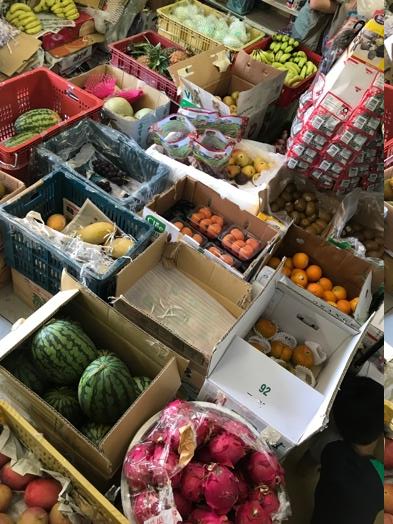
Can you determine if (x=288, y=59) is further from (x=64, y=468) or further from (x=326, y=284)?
(x=64, y=468)

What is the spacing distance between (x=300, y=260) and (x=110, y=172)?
3.09 feet

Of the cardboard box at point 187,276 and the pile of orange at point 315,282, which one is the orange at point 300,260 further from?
the cardboard box at point 187,276

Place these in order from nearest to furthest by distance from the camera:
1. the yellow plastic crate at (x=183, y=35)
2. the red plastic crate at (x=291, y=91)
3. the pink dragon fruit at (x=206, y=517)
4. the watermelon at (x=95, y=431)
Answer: the pink dragon fruit at (x=206, y=517)
the watermelon at (x=95, y=431)
the red plastic crate at (x=291, y=91)
the yellow plastic crate at (x=183, y=35)

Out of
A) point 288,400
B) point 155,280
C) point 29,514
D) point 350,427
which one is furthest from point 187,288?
point 29,514

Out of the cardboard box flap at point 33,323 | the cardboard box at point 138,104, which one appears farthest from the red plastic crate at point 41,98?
the cardboard box flap at point 33,323

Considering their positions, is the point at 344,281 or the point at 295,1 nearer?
the point at 344,281

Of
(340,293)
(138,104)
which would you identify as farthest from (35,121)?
(340,293)

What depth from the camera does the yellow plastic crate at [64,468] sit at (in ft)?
4.05

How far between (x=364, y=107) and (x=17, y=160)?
141 cm

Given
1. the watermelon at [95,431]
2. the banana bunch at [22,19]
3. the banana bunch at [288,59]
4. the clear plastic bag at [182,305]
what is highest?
the banana bunch at [288,59]

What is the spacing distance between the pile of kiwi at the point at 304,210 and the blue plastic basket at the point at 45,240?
73 centimetres

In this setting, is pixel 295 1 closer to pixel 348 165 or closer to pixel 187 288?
pixel 348 165

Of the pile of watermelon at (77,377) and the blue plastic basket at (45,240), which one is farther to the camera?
the blue plastic basket at (45,240)

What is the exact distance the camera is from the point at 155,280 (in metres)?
1.89
